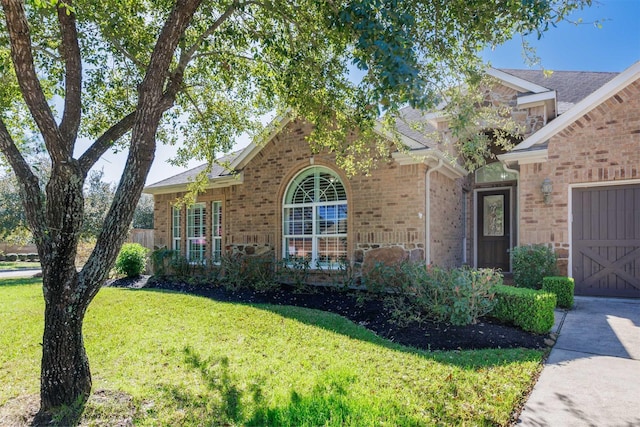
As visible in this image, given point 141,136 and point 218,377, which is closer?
point 141,136

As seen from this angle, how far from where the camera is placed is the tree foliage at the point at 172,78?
363 centimetres

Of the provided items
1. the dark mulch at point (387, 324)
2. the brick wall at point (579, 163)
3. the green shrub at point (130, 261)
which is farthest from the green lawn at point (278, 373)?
the green shrub at point (130, 261)

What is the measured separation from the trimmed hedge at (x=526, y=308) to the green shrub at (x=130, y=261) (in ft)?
41.4

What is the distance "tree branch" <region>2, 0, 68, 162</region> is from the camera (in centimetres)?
348

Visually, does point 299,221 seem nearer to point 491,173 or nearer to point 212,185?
point 212,185

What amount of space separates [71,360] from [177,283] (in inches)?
360

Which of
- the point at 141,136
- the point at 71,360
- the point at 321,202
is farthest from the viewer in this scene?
the point at 321,202

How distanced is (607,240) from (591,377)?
5.46 m

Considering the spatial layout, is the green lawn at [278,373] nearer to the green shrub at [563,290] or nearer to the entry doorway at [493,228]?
the green shrub at [563,290]

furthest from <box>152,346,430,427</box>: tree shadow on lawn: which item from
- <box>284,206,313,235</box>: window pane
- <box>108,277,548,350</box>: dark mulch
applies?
<box>284,206,313,235</box>: window pane

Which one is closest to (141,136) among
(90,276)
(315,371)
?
(90,276)

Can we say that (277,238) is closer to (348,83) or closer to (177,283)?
(177,283)

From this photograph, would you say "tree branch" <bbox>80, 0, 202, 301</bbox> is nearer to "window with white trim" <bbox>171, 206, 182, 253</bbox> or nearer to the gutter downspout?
the gutter downspout

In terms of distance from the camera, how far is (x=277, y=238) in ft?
36.4
